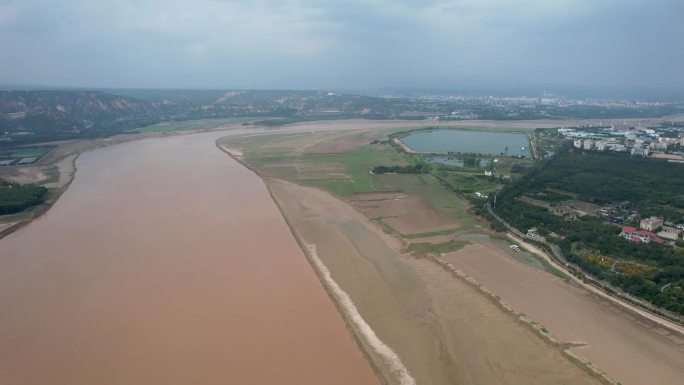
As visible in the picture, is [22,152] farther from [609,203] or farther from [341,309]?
[609,203]

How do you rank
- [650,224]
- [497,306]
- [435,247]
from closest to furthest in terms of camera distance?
[497,306] < [435,247] < [650,224]

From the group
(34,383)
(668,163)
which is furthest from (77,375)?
(668,163)

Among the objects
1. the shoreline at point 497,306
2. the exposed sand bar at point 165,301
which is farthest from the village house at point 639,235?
the exposed sand bar at point 165,301

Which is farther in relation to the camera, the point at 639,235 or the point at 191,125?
the point at 191,125

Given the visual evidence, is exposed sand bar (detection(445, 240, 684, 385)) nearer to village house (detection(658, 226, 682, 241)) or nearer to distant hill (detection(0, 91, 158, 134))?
village house (detection(658, 226, 682, 241))

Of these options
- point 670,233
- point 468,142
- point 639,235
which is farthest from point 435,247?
point 468,142

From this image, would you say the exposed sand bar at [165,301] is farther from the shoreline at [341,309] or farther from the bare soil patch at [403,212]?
the bare soil patch at [403,212]

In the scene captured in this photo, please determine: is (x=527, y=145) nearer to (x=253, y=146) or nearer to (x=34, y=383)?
(x=253, y=146)

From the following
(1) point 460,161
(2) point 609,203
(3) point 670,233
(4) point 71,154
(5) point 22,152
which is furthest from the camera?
(5) point 22,152
